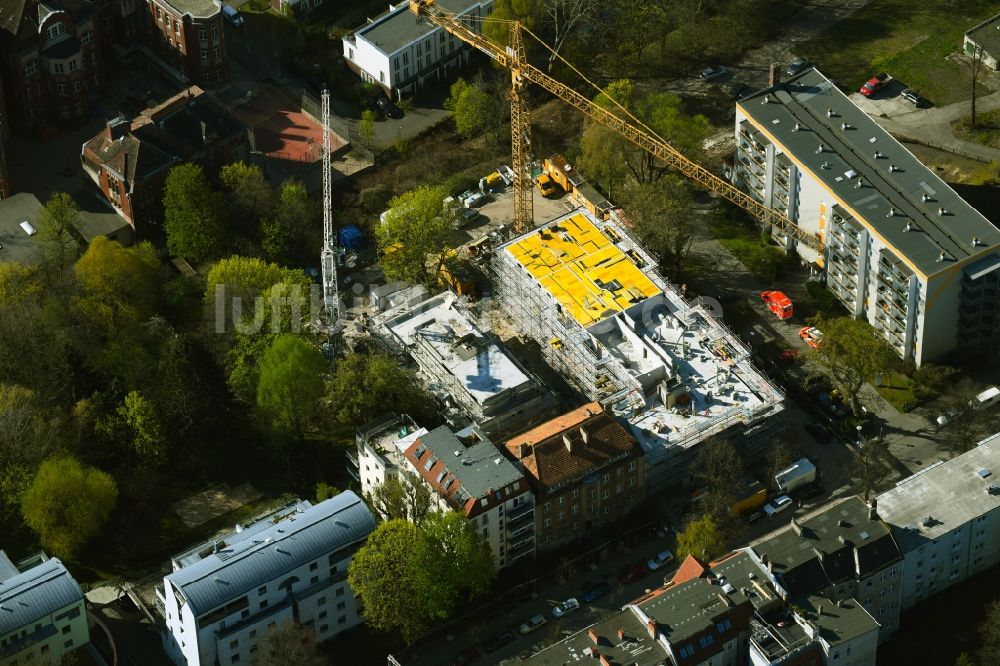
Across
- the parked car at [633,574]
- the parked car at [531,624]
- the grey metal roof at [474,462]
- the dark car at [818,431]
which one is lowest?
the parked car at [531,624]

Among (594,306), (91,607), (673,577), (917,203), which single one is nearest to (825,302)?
(917,203)

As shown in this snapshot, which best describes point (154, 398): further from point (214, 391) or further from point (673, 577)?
point (673, 577)

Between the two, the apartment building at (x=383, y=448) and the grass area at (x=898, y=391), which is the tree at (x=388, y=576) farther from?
the grass area at (x=898, y=391)

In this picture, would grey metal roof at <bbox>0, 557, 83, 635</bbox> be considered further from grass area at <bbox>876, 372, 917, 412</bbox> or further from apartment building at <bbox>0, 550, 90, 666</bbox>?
grass area at <bbox>876, 372, 917, 412</bbox>

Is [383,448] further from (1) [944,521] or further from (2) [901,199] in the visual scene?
(2) [901,199]

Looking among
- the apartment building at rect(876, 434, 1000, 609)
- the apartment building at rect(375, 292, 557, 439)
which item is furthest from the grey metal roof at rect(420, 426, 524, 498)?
the apartment building at rect(876, 434, 1000, 609)

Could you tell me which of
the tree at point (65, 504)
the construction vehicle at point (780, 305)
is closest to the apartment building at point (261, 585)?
the tree at point (65, 504)
